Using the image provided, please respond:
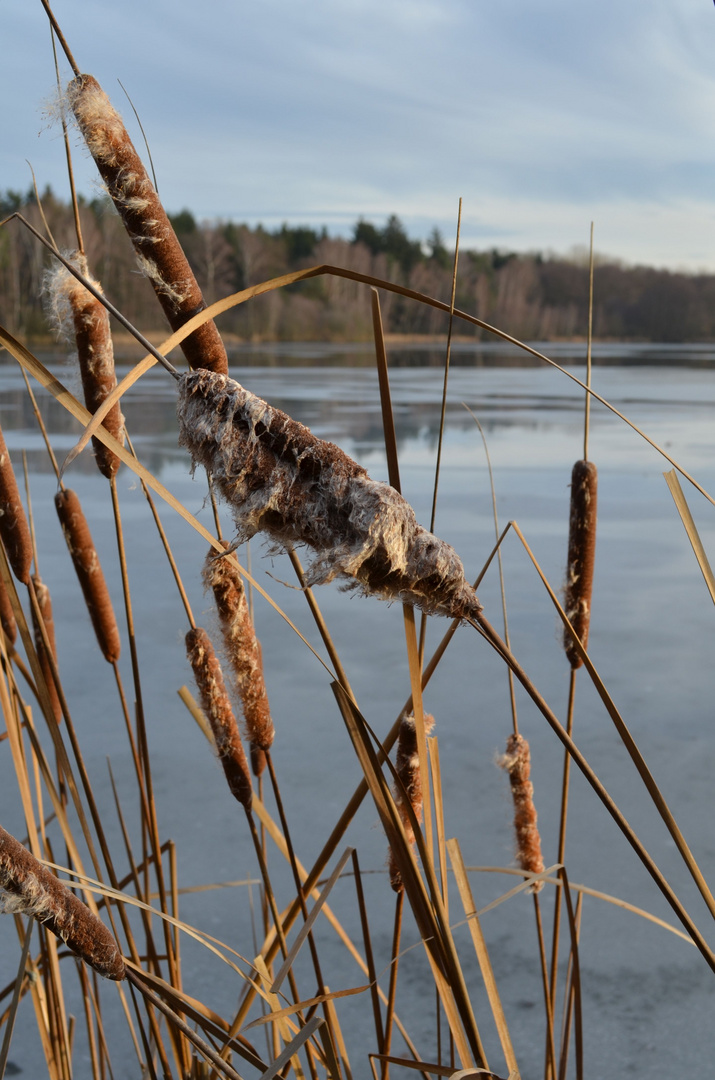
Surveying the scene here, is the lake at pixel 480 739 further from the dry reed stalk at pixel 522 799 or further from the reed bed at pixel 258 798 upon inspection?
the dry reed stalk at pixel 522 799

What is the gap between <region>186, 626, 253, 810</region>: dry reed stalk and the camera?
694 millimetres

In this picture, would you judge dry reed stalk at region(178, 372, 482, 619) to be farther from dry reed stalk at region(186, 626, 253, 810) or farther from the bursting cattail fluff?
dry reed stalk at region(186, 626, 253, 810)

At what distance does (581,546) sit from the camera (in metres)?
0.77

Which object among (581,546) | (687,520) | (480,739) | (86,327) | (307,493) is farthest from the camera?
(480,739)

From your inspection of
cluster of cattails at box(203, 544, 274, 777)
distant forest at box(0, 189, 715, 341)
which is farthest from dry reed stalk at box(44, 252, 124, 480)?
distant forest at box(0, 189, 715, 341)

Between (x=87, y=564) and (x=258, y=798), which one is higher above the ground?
(x=87, y=564)

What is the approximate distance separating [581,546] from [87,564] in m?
0.48

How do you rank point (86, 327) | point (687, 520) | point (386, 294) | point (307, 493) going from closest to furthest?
point (307, 493), point (687, 520), point (86, 327), point (386, 294)

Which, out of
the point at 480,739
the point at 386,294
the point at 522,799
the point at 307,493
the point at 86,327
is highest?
the point at 386,294

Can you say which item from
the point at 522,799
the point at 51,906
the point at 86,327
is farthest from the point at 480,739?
the point at 51,906

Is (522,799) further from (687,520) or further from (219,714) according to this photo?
(687,520)

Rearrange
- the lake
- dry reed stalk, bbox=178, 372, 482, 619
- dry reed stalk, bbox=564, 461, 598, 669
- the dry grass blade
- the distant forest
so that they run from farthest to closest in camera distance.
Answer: the distant forest, the lake, dry reed stalk, bbox=564, 461, 598, 669, the dry grass blade, dry reed stalk, bbox=178, 372, 482, 619

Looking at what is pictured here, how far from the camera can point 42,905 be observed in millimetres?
361

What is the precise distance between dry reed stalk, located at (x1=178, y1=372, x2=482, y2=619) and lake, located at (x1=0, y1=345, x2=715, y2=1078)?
1.4 inches
